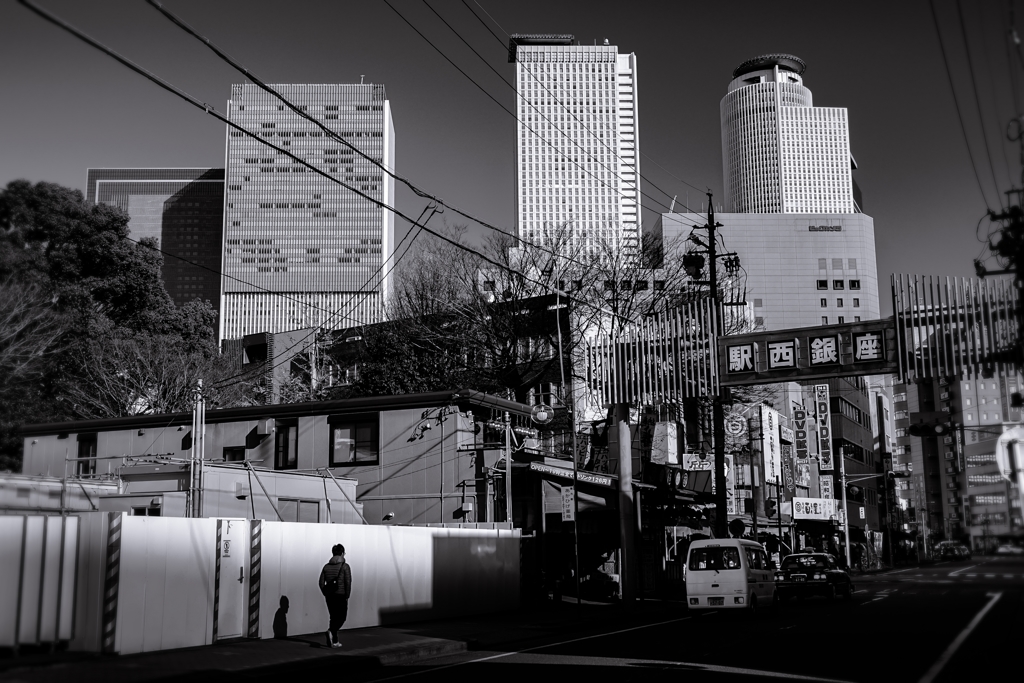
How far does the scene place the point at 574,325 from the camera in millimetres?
41656

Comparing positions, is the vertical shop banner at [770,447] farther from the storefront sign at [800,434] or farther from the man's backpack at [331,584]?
the man's backpack at [331,584]

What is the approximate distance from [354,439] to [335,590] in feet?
48.7

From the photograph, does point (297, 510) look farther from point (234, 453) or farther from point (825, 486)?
point (825, 486)

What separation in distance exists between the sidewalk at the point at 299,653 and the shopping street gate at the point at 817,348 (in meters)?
5.88

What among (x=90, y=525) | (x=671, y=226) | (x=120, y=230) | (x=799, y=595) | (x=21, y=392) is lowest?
(x=799, y=595)

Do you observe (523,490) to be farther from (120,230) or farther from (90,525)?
(120,230)

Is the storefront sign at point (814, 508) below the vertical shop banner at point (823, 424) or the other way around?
below

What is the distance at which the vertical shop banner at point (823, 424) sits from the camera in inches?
2662

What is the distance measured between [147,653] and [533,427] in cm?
2173

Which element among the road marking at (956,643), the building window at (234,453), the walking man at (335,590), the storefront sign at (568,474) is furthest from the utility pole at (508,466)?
the road marking at (956,643)

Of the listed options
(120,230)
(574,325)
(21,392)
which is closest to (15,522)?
(21,392)

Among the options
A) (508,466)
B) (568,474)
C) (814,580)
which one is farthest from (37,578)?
(814,580)

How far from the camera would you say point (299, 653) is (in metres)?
15.6

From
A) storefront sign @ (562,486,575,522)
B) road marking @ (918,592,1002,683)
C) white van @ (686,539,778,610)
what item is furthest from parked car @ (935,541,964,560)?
storefront sign @ (562,486,575,522)
